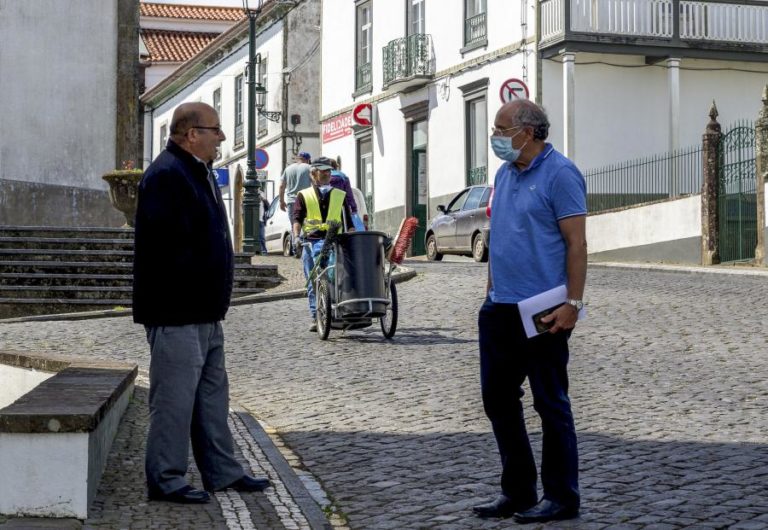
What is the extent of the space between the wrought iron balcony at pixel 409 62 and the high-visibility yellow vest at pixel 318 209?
21.0m

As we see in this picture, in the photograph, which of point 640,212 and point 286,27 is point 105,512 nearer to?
point 640,212

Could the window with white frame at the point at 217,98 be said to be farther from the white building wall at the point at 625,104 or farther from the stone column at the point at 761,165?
the stone column at the point at 761,165

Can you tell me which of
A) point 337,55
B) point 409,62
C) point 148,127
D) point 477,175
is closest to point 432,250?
point 477,175

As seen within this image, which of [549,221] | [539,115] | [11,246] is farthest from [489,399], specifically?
[11,246]

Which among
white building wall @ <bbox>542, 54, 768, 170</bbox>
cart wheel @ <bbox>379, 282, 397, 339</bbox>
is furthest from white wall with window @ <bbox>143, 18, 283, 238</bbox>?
cart wheel @ <bbox>379, 282, 397, 339</bbox>

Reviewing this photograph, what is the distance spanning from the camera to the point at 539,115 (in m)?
6.06

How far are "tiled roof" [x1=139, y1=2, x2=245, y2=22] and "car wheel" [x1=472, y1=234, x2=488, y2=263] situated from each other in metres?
39.7

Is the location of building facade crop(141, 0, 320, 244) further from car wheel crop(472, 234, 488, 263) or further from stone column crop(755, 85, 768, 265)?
stone column crop(755, 85, 768, 265)

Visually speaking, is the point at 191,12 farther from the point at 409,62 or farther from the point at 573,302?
the point at 573,302

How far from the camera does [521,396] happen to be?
5.96 m

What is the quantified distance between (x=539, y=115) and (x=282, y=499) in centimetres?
197

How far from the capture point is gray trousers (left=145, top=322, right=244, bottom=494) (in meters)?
6.25

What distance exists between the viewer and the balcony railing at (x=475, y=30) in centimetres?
3177

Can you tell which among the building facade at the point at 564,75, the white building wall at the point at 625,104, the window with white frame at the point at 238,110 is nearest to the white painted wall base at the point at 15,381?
the building facade at the point at 564,75
